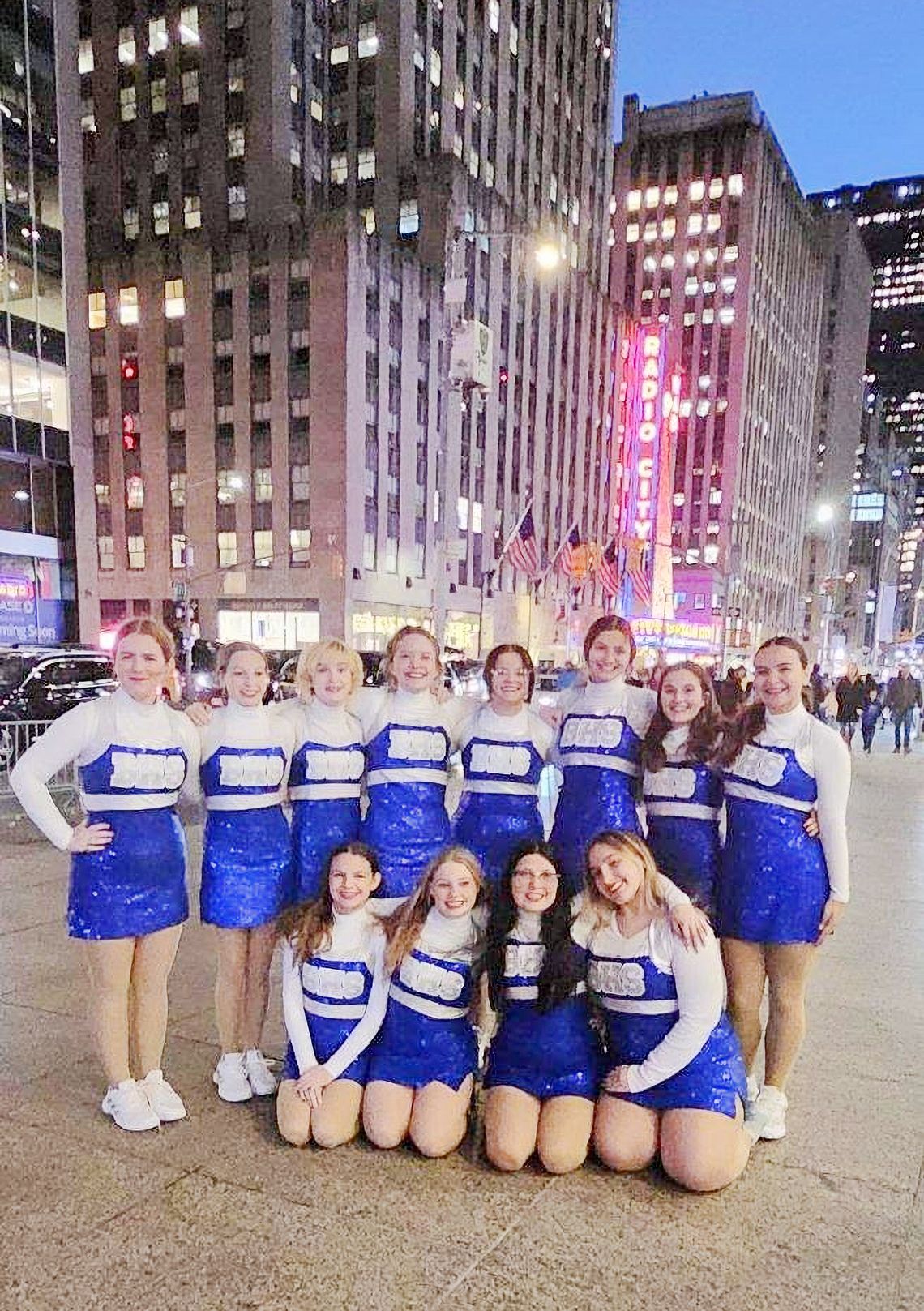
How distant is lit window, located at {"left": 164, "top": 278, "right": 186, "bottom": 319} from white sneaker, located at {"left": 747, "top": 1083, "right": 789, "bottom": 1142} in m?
48.3

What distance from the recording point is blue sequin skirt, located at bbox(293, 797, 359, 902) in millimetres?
3732

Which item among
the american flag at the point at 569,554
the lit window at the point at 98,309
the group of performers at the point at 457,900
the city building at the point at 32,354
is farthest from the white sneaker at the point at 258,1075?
the lit window at the point at 98,309

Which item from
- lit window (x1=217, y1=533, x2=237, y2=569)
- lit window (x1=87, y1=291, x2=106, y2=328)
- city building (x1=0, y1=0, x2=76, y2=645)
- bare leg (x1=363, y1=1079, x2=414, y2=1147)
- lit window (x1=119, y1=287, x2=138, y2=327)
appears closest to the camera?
bare leg (x1=363, y1=1079, x2=414, y2=1147)

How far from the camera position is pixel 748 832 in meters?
3.55

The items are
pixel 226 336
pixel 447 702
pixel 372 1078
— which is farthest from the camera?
pixel 226 336

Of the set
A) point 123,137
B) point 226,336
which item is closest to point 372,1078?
point 226,336

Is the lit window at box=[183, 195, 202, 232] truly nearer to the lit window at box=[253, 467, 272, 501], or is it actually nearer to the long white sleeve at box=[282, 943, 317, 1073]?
the lit window at box=[253, 467, 272, 501]

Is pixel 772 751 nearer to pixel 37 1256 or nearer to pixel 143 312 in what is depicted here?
pixel 37 1256

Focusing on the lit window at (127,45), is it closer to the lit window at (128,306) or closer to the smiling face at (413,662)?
the lit window at (128,306)

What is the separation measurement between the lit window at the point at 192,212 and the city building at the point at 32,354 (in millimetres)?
26893

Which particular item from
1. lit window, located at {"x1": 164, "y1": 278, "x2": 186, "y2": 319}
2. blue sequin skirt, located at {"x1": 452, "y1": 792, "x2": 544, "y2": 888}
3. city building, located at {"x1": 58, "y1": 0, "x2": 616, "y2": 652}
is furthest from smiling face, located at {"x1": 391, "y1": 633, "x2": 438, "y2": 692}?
lit window, located at {"x1": 164, "y1": 278, "x2": 186, "y2": 319}

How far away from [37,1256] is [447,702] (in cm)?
256

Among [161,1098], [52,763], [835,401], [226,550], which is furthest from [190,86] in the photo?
[835,401]

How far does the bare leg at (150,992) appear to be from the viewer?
3471mm
